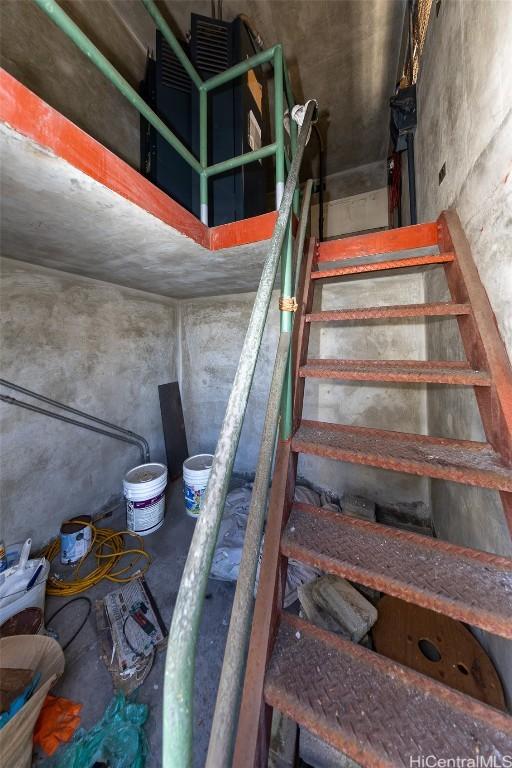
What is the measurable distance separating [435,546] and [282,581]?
53 centimetres

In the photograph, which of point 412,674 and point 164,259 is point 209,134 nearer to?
point 164,259

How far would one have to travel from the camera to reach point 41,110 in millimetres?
876

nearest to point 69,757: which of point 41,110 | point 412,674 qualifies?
point 412,674

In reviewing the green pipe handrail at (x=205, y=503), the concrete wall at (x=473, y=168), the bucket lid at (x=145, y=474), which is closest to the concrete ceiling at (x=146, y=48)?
the concrete wall at (x=473, y=168)

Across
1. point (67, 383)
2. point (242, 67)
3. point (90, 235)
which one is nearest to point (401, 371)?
point (90, 235)

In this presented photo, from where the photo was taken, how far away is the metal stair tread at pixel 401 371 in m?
0.97

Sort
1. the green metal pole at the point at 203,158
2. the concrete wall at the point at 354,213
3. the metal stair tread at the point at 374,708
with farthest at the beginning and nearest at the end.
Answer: the concrete wall at the point at 354,213 → the green metal pole at the point at 203,158 → the metal stair tread at the point at 374,708

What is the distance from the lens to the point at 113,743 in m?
1.09

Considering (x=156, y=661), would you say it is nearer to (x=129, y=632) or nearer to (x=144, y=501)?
(x=129, y=632)

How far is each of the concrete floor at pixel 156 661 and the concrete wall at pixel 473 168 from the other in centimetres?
126

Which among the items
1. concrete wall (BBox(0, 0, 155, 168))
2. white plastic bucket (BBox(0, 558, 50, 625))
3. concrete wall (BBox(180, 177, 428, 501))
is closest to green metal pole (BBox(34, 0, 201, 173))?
concrete wall (BBox(0, 0, 155, 168))

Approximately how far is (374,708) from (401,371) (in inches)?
40.1

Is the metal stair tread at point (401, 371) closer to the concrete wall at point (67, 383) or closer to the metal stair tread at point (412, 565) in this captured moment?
the metal stair tread at point (412, 565)

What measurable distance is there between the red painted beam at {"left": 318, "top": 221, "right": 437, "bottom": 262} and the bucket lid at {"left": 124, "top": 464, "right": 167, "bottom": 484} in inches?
85.0
